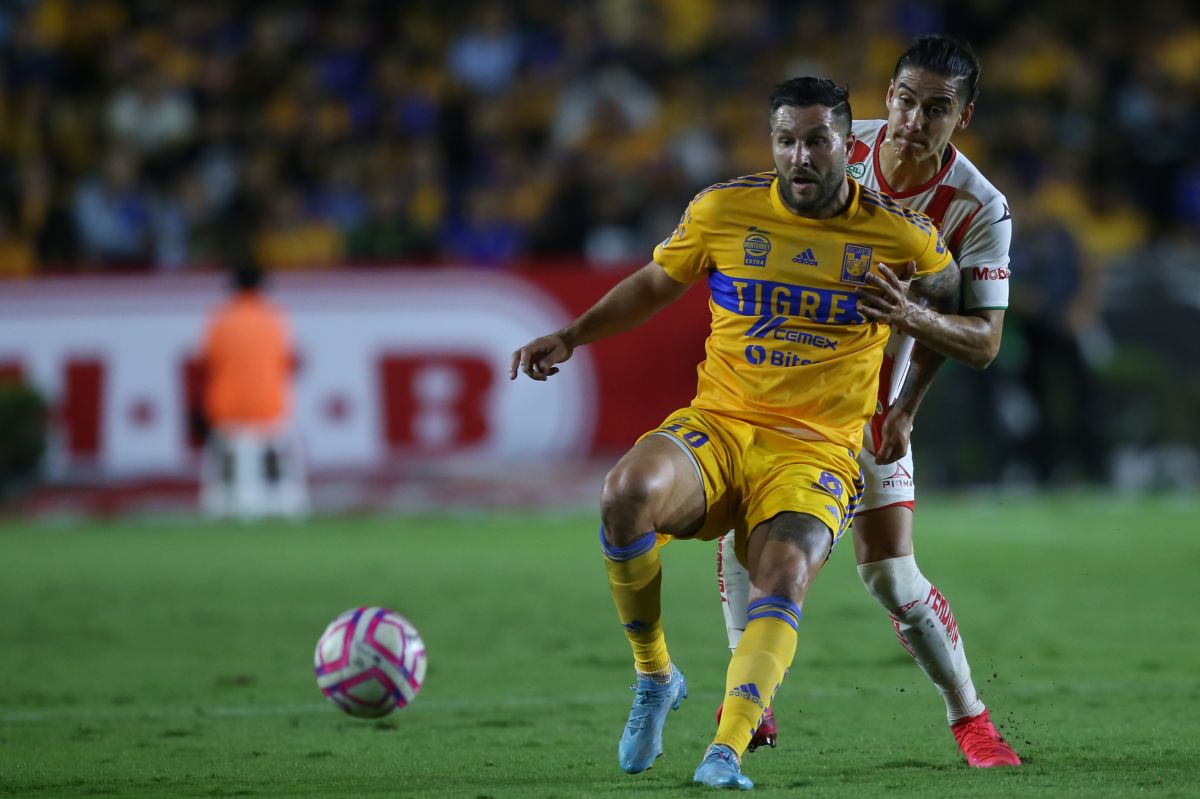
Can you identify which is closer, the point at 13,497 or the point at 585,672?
the point at 585,672

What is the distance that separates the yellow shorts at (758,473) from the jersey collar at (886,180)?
3.05ft

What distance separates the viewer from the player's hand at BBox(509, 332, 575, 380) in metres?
5.46

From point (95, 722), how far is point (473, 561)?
5.44 m

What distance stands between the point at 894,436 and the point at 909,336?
0.35 meters

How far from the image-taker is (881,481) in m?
5.80

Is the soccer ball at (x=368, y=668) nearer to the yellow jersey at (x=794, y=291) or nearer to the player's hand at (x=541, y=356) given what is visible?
the player's hand at (x=541, y=356)

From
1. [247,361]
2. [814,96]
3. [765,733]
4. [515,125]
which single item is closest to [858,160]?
[814,96]

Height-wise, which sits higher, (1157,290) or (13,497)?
(1157,290)

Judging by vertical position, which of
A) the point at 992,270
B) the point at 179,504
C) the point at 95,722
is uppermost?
the point at 992,270

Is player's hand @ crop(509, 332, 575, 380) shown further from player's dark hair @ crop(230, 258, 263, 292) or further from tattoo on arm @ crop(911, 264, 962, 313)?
player's dark hair @ crop(230, 258, 263, 292)

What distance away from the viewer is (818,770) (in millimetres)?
5352

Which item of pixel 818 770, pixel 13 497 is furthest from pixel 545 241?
pixel 818 770

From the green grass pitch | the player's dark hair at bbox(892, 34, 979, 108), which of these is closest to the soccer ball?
the green grass pitch

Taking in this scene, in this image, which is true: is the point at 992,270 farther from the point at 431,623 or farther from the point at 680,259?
the point at 431,623
